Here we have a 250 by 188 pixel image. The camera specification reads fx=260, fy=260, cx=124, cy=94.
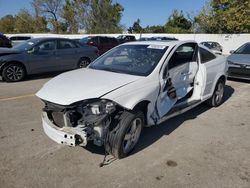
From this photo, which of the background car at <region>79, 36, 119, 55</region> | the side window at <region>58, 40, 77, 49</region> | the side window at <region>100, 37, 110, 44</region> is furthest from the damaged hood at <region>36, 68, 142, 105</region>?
the side window at <region>100, 37, 110, 44</region>

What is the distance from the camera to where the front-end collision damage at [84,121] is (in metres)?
3.29

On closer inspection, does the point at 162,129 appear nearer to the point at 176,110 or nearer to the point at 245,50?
the point at 176,110

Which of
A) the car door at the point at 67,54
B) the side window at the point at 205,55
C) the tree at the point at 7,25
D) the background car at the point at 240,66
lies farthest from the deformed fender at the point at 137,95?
the tree at the point at 7,25

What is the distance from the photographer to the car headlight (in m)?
3.36

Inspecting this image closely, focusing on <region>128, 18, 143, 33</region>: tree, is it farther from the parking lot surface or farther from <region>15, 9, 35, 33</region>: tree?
the parking lot surface

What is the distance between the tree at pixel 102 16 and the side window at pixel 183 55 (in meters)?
→ 44.8

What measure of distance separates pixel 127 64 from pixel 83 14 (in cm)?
4839

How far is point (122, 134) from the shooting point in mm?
3443

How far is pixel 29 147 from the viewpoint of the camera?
399cm

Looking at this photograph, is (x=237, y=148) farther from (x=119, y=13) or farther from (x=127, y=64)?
(x=119, y=13)

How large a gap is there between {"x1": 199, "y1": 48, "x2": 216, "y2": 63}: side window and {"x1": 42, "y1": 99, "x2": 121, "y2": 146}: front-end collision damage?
2929 mm

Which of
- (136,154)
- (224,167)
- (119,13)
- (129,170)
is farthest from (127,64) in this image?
(119,13)

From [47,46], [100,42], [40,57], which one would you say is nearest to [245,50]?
[47,46]

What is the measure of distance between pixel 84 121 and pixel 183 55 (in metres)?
2.71
